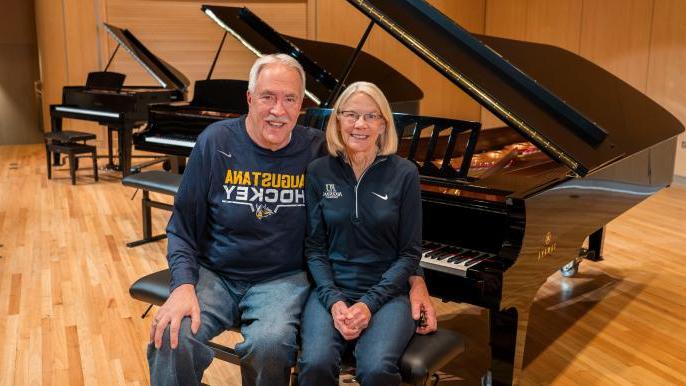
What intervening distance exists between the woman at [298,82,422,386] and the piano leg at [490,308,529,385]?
1.18 feet

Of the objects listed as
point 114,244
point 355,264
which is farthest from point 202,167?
point 114,244

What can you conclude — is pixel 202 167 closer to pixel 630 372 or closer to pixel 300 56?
pixel 630 372

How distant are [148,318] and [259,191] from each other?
1.60 metres

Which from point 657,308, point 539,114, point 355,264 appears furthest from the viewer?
point 657,308

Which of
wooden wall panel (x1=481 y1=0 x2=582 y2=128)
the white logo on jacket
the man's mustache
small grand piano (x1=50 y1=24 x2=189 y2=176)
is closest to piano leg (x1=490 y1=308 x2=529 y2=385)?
the white logo on jacket

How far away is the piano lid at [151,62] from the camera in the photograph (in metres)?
6.57

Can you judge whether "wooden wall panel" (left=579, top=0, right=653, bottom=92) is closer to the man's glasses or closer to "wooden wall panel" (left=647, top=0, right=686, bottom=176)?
"wooden wall panel" (left=647, top=0, right=686, bottom=176)

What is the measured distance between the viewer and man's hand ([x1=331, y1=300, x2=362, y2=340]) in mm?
1929

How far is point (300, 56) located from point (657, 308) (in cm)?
274

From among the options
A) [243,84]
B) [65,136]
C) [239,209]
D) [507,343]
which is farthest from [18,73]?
[507,343]

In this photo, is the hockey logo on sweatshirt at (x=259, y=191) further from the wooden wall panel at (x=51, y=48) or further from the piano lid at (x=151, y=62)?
the wooden wall panel at (x=51, y=48)

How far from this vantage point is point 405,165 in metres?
2.14

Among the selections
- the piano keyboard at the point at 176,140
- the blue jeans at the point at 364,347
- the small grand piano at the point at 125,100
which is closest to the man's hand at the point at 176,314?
the blue jeans at the point at 364,347

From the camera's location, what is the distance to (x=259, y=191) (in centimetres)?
210
